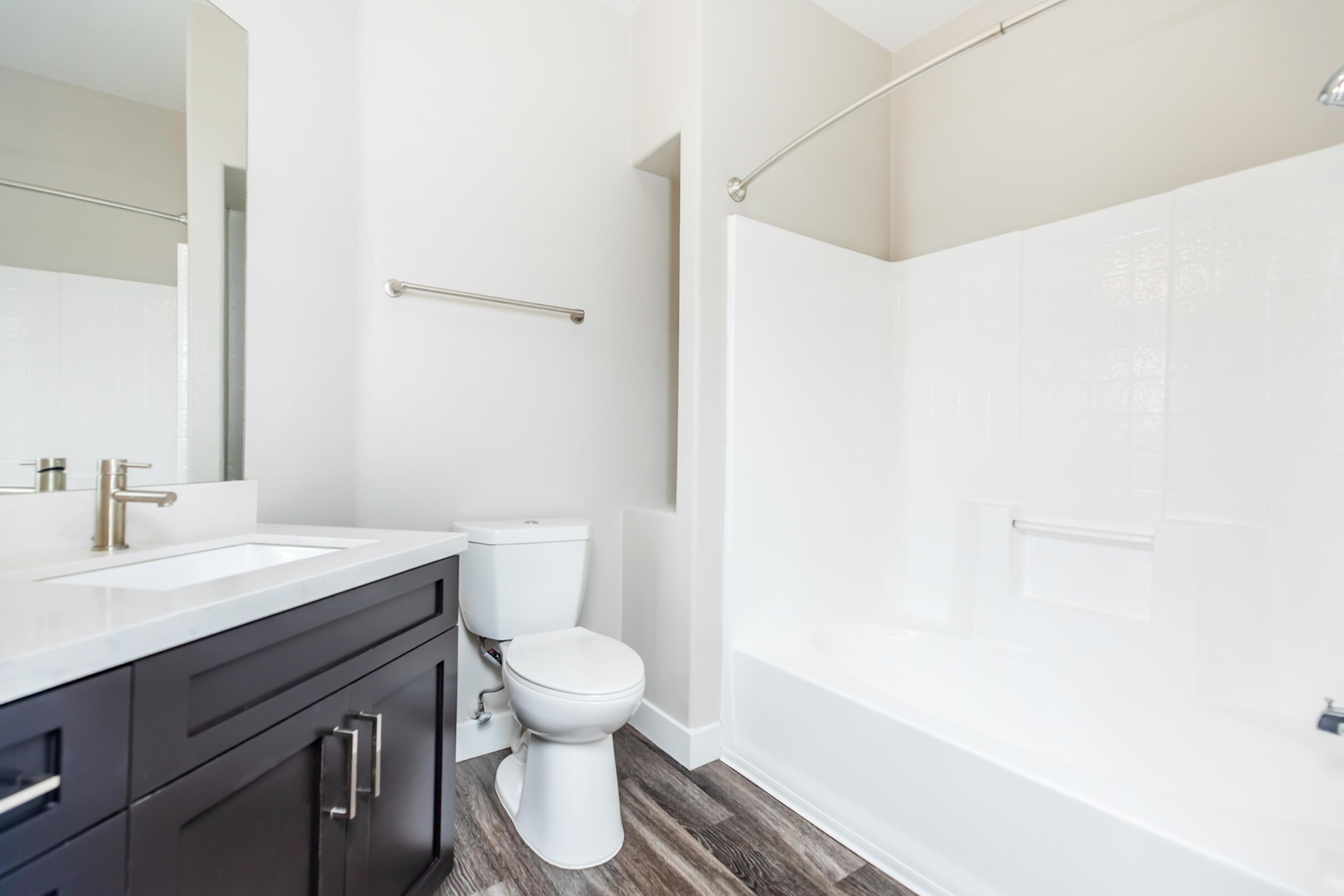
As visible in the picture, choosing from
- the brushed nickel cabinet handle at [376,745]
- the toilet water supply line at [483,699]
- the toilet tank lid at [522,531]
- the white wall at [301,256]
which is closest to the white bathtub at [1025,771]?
the toilet tank lid at [522,531]

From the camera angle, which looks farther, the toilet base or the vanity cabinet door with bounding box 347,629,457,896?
the toilet base

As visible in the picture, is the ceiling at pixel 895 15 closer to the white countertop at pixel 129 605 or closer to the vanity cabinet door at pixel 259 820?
the white countertop at pixel 129 605

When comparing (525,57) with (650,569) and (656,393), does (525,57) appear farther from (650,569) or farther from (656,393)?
(650,569)

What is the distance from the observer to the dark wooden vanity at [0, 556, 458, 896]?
0.59 meters

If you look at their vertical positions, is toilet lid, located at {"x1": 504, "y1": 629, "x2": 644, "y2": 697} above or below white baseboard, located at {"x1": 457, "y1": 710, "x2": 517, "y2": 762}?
above

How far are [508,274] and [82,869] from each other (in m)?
1.75

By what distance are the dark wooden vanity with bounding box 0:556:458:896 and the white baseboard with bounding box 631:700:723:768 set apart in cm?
80

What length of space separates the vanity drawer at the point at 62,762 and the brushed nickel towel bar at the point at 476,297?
54.1 inches

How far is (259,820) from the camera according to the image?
2.76ft

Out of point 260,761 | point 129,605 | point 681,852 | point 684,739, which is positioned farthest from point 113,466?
point 684,739

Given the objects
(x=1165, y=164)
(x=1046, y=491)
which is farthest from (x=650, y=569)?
(x=1165, y=164)

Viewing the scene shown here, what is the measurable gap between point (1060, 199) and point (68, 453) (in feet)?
8.73

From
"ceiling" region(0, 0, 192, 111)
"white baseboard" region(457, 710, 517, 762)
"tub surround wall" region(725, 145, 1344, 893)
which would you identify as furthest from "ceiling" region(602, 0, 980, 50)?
"white baseboard" region(457, 710, 517, 762)

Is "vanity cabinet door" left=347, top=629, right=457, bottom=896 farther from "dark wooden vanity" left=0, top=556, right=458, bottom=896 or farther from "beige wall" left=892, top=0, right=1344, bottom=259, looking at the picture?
"beige wall" left=892, top=0, right=1344, bottom=259
